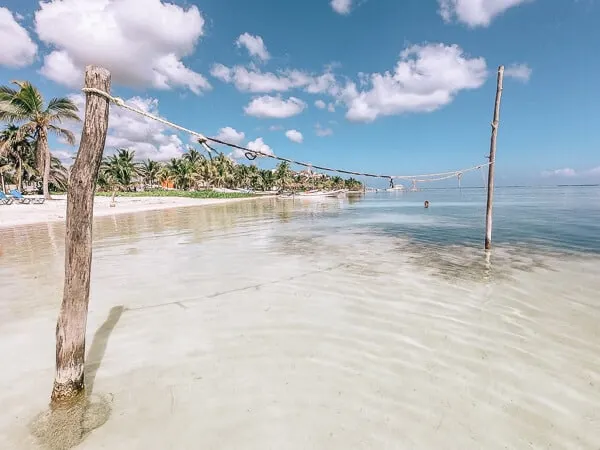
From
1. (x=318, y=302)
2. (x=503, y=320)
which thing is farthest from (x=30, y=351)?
(x=503, y=320)

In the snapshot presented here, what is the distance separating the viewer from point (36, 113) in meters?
29.0

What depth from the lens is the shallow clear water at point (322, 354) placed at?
10.4 ft

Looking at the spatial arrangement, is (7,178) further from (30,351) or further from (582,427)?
(582,427)

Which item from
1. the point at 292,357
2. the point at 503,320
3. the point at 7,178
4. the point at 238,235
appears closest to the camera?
the point at 292,357

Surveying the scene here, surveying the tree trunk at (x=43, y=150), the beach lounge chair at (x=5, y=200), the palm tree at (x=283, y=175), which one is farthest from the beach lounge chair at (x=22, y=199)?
the palm tree at (x=283, y=175)

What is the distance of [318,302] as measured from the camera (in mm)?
6496

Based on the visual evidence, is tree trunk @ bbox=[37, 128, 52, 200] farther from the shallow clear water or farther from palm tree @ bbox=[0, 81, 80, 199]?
the shallow clear water

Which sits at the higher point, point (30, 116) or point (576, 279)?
point (30, 116)

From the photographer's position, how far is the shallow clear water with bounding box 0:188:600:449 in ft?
10.4

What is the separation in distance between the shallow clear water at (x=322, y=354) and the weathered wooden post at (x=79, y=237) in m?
0.51

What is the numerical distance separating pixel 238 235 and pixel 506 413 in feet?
43.6

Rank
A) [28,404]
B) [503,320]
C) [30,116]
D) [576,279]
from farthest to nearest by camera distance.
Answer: [30,116] < [576,279] < [503,320] < [28,404]

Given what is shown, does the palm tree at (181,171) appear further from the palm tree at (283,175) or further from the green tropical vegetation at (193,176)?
the palm tree at (283,175)

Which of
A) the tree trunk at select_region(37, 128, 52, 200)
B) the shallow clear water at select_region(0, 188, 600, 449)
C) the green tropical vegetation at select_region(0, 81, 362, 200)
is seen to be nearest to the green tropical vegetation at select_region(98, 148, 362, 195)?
the green tropical vegetation at select_region(0, 81, 362, 200)
